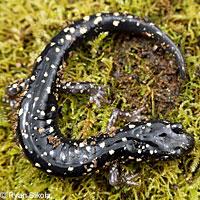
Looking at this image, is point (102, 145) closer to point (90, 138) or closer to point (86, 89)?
point (90, 138)

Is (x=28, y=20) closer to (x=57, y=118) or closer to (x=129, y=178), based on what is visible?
(x=57, y=118)

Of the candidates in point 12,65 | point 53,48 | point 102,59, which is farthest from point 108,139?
point 12,65

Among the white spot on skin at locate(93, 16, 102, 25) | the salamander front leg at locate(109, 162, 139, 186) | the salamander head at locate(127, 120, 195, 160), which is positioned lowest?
the salamander front leg at locate(109, 162, 139, 186)

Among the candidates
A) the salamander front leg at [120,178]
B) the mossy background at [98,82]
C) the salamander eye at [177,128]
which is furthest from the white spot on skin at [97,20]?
the salamander front leg at [120,178]

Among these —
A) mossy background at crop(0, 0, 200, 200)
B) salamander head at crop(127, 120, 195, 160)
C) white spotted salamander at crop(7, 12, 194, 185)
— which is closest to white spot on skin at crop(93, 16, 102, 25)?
white spotted salamander at crop(7, 12, 194, 185)

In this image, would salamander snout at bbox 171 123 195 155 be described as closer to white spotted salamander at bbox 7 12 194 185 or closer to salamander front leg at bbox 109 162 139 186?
white spotted salamander at bbox 7 12 194 185
